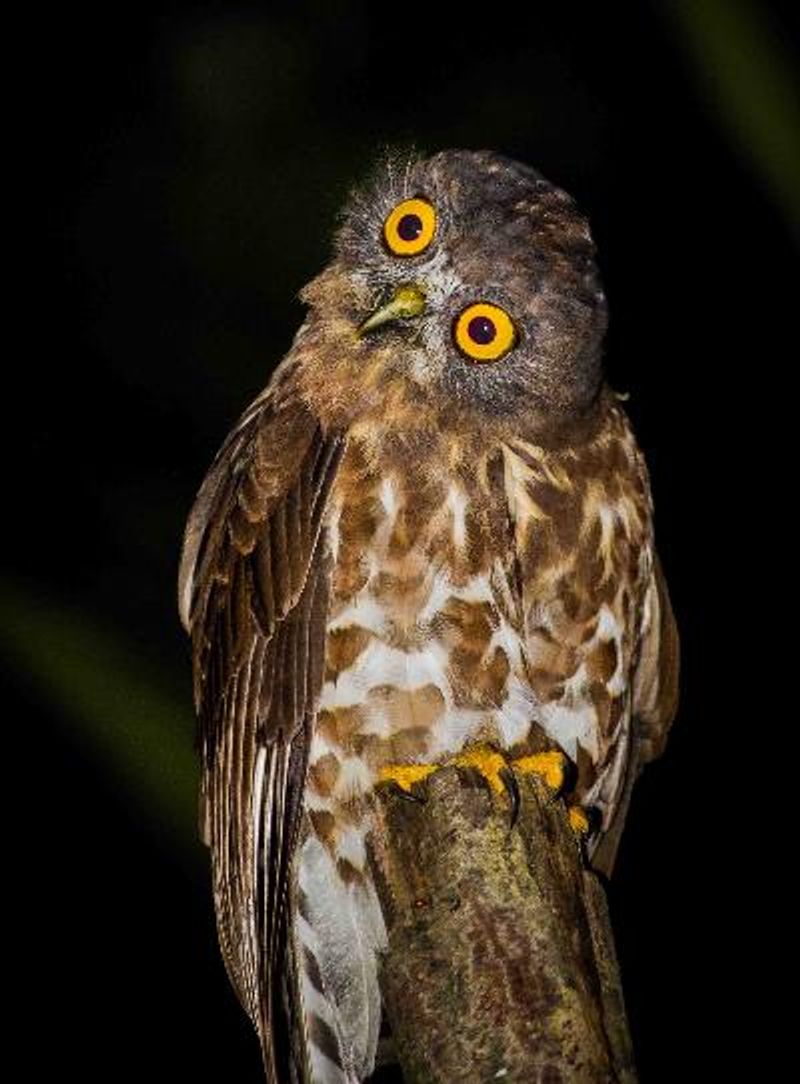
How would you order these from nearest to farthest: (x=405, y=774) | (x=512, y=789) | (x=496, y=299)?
1. (x=512, y=789)
2. (x=405, y=774)
3. (x=496, y=299)

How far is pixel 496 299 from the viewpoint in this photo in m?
3.05

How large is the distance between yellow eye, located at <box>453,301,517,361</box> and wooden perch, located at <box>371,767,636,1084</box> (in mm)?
910

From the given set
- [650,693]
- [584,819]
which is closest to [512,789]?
[584,819]

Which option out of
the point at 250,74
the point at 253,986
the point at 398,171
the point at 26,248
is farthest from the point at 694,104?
the point at 253,986

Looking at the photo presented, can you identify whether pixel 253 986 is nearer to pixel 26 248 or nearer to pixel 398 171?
pixel 398 171

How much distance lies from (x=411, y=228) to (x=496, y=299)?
0.27 meters

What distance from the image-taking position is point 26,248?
21.1ft

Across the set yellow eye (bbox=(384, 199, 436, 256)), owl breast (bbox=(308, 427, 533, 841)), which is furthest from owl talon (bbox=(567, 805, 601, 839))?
yellow eye (bbox=(384, 199, 436, 256))

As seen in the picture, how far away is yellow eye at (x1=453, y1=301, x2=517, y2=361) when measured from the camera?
10.0 feet

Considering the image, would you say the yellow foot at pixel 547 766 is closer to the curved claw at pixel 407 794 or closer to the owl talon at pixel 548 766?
the owl talon at pixel 548 766

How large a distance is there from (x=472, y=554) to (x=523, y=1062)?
1129 millimetres

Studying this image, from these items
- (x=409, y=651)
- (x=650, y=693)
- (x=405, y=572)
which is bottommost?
(x=650, y=693)

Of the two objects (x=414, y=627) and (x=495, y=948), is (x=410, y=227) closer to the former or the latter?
(x=414, y=627)

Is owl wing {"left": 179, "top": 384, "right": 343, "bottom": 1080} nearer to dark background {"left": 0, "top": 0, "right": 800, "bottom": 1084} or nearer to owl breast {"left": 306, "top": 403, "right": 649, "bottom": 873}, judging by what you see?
owl breast {"left": 306, "top": 403, "right": 649, "bottom": 873}
